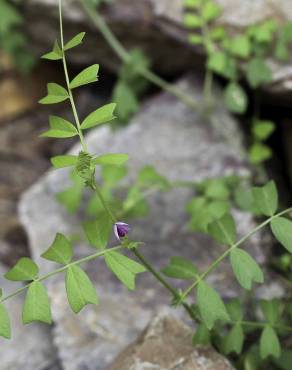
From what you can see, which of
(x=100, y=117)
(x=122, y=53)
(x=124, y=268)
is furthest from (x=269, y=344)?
(x=122, y=53)

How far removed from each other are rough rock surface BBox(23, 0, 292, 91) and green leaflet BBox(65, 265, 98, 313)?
53.6 inches

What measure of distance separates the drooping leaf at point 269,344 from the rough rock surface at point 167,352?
0.10 m

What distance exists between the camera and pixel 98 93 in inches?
132

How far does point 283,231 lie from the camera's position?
5.18ft

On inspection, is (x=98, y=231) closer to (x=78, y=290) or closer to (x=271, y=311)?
(x=78, y=290)

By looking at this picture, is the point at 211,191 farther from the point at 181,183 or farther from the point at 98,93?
the point at 98,93

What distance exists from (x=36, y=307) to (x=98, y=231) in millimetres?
229

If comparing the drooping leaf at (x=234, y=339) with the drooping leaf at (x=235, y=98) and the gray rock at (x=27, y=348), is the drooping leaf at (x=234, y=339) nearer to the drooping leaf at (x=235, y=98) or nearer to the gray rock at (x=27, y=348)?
the gray rock at (x=27, y=348)

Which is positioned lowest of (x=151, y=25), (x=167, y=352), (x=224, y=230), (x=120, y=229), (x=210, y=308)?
(x=167, y=352)

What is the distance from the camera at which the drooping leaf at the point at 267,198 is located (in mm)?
1655

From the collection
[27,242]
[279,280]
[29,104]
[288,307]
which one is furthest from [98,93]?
[288,307]

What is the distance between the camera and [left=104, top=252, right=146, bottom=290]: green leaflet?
1.48 meters

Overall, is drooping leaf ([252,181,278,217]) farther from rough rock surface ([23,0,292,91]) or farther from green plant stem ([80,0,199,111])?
green plant stem ([80,0,199,111])

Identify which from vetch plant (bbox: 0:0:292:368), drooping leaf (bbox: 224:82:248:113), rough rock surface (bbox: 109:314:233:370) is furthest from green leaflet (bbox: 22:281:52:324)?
drooping leaf (bbox: 224:82:248:113)
